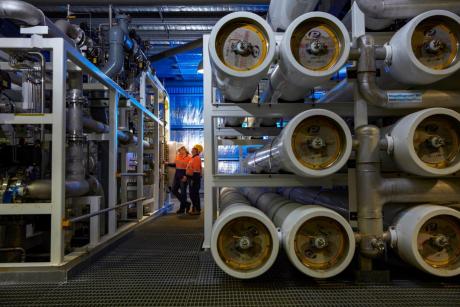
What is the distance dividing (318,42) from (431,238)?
4.76ft

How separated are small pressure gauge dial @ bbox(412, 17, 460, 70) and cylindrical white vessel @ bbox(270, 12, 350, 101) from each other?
483 mm

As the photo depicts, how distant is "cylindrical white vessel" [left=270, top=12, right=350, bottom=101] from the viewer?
2.07 metres

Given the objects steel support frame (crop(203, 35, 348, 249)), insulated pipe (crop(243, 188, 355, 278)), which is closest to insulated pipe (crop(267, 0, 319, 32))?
steel support frame (crop(203, 35, 348, 249))

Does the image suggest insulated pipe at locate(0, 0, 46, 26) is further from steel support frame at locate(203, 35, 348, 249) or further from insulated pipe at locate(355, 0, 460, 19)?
insulated pipe at locate(355, 0, 460, 19)

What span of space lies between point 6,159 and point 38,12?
1.18 metres

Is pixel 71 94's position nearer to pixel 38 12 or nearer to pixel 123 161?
pixel 38 12

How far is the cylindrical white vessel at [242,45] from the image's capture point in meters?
2.08

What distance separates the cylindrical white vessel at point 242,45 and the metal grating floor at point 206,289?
1361 millimetres

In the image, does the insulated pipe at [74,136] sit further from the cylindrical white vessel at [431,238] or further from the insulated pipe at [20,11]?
the cylindrical white vessel at [431,238]

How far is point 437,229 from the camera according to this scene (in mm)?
2111

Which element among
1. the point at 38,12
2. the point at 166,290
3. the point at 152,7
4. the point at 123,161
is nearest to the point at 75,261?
the point at 166,290

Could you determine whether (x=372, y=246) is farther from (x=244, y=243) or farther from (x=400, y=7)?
(x=400, y=7)

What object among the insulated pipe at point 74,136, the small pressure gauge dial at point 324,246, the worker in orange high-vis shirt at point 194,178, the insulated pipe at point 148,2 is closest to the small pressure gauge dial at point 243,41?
the small pressure gauge dial at point 324,246

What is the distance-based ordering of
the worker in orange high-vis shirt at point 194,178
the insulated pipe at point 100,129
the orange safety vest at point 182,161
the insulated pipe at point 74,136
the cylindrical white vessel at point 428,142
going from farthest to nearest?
the orange safety vest at point 182,161 < the worker in orange high-vis shirt at point 194,178 < the insulated pipe at point 100,129 < the insulated pipe at point 74,136 < the cylindrical white vessel at point 428,142
